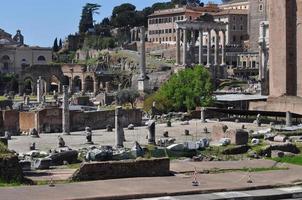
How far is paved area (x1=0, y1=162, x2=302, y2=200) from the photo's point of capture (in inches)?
592

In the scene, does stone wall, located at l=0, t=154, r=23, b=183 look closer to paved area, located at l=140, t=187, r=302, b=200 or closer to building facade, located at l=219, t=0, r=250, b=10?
paved area, located at l=140, t=187, r=302, b=200

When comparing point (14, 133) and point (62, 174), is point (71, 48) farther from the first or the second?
point (62, 174)

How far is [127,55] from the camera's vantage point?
123500 millimetres

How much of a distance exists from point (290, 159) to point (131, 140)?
1503 centimetres

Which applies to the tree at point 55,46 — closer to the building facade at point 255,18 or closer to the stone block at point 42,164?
the building facade at point 255,18

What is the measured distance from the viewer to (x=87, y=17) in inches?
6486

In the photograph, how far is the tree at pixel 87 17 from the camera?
164m

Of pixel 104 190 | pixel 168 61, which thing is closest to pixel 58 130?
pixel 104 190

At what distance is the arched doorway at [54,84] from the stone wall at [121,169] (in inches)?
3502

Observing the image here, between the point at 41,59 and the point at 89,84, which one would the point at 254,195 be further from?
the point at 41,59

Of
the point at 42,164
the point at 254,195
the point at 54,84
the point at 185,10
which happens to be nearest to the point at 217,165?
the point at 254,195

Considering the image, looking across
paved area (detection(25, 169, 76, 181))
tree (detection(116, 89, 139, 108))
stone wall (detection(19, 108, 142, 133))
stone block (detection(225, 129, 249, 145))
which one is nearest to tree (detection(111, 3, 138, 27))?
tree (detection(116, 89, 139, 108))

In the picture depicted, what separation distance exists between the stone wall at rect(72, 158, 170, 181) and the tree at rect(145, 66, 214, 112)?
37802 millimetres

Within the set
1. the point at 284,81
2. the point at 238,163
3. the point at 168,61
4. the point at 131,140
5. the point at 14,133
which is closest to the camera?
the point at 238,163
